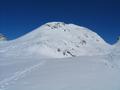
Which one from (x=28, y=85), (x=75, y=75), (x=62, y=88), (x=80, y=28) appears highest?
(x=80, y=28)

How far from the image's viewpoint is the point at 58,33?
109562mm

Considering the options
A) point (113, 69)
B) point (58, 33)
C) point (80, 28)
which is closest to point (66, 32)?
point (58, 33)

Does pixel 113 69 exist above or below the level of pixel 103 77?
above

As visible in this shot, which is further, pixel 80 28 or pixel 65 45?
pixel 80 28

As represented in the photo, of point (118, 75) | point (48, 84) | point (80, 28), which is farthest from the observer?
point (80, 28)

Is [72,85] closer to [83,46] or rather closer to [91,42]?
[83,46]

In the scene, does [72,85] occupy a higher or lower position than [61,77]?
lower

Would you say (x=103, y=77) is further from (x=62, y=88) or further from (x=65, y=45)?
(x=65, y=45)

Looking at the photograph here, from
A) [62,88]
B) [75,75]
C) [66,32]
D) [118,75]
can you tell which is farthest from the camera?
[66,32]

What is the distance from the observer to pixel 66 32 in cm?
11625

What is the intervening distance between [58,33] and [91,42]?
17380 millimetres

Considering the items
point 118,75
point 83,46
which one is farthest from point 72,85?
point 83,46

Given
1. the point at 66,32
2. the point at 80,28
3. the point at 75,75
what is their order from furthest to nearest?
the point at 80,28, the point at 66,32, the point at 75,75

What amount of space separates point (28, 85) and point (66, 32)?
105747mm
